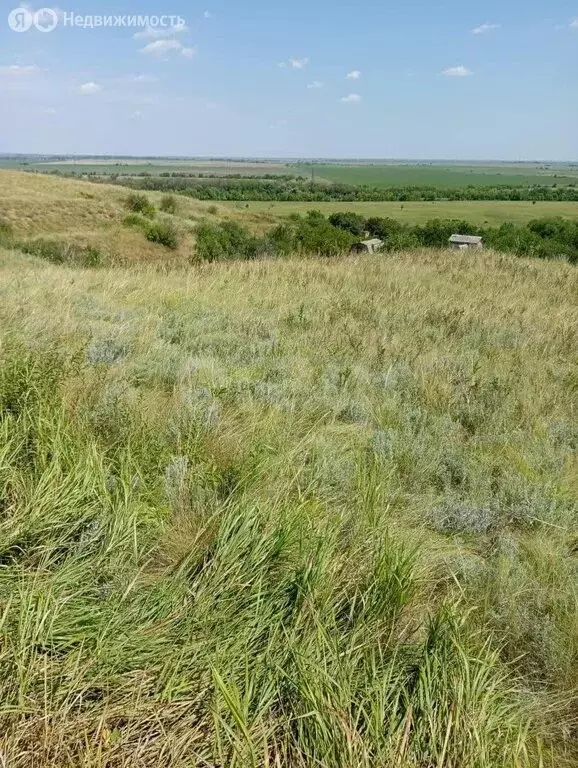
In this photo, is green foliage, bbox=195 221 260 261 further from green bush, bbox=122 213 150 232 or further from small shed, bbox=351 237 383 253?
small shed, bbox=351 237 383 253

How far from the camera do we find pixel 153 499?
265cm

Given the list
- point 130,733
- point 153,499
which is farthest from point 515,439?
point 130,733

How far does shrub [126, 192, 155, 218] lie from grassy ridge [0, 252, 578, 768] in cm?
3947

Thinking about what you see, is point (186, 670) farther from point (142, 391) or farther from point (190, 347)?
point (190, 347)

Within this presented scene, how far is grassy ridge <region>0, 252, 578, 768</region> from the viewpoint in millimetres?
1575

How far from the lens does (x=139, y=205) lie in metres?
43.3

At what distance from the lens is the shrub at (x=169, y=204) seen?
4919cm

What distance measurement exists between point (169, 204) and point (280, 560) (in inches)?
2055

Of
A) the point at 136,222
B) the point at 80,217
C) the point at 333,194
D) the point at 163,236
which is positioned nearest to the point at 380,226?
the point at 163,236

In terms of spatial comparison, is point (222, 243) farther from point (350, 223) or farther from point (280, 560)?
point (280, 560)

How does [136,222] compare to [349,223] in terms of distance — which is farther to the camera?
[349,223]

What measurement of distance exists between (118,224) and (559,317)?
3525 cm

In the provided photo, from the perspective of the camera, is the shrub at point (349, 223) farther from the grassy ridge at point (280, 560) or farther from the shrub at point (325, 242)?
the grassy ridge at point (280, 560)

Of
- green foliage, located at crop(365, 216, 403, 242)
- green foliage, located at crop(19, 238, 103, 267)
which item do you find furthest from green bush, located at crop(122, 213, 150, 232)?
green foliage, located at crop(365, 216, 403, 242)
